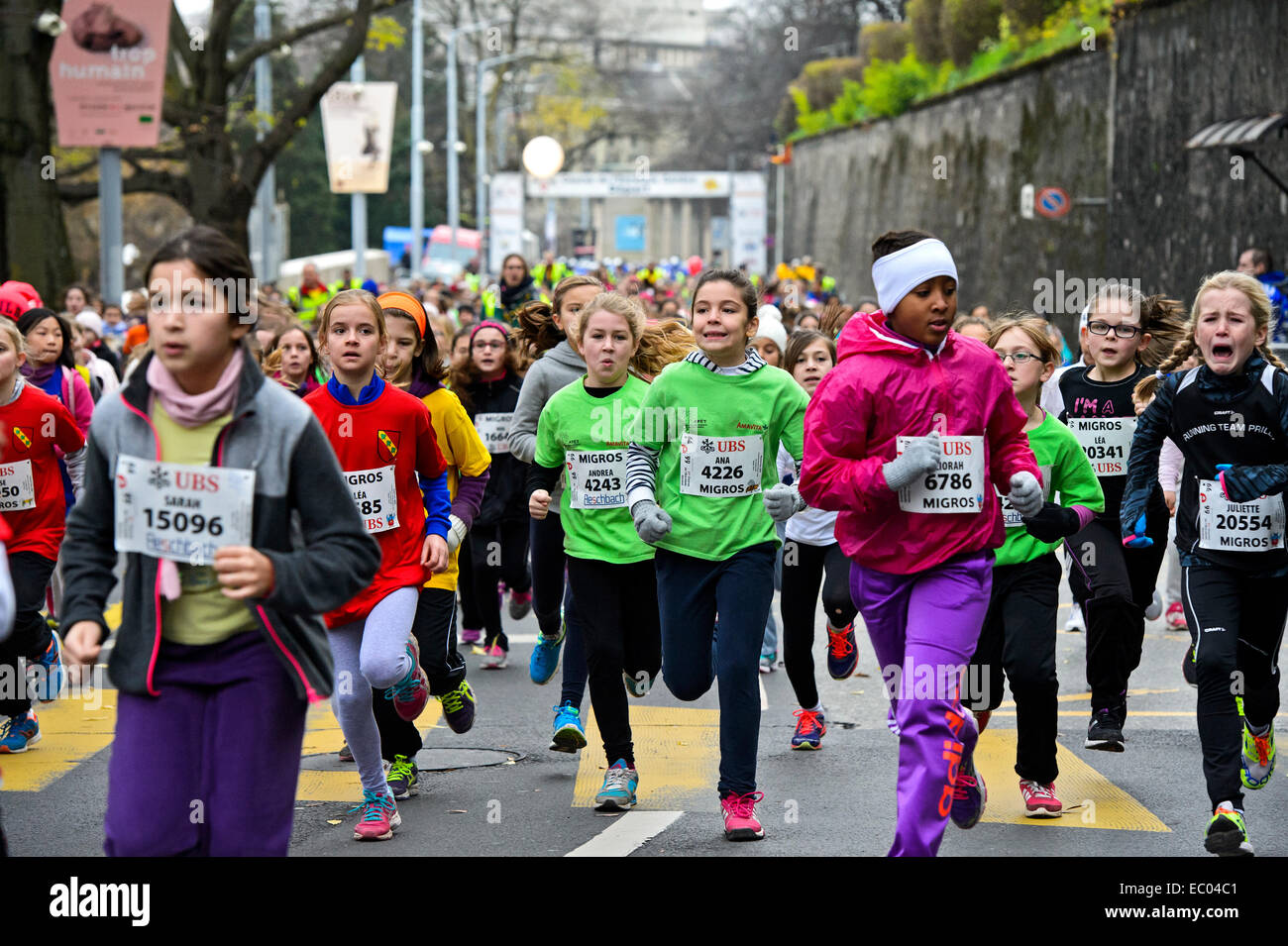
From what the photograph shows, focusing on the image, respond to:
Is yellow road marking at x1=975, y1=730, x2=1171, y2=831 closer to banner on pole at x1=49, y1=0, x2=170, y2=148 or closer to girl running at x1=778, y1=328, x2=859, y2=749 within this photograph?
girl running at x1=778, y1=328, x2=859, y2=749

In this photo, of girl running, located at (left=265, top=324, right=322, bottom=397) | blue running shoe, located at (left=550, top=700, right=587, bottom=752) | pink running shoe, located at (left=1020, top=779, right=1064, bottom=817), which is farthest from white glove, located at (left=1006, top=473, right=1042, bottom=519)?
girl running, located at (left=265, top=324, right=322, bottom=397)

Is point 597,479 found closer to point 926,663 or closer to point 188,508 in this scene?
point 926,663

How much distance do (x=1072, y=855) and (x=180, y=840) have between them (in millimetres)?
3243

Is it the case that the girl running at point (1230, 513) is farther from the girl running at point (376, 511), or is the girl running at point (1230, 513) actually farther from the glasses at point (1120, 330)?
the girl running at point (376, 511)

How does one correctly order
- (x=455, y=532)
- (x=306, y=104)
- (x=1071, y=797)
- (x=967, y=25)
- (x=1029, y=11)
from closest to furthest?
1. (x=455, y=532)
2. (x=1071, y=797)
3. (x=306, y=104)
4. (x=1029, y=11)
5. (x=967, y=25)

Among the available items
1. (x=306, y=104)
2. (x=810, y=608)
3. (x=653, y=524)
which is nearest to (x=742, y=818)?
(x=653, y=524)

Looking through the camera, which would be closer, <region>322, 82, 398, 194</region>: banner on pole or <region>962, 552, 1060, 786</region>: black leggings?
<region>962, 552, 1060, 786</region>: black leggings

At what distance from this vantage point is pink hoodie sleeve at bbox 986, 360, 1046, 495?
5.54 m

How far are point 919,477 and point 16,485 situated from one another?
419cm

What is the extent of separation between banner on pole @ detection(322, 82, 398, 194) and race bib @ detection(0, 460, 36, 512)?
65.0 ft

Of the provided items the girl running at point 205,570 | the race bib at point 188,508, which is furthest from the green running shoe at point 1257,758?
the race bib at point 188,508

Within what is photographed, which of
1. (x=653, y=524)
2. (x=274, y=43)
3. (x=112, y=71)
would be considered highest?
(x=274, y=43)

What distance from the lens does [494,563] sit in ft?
33.8

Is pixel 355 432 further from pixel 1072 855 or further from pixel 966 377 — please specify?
pixel 1072 855
